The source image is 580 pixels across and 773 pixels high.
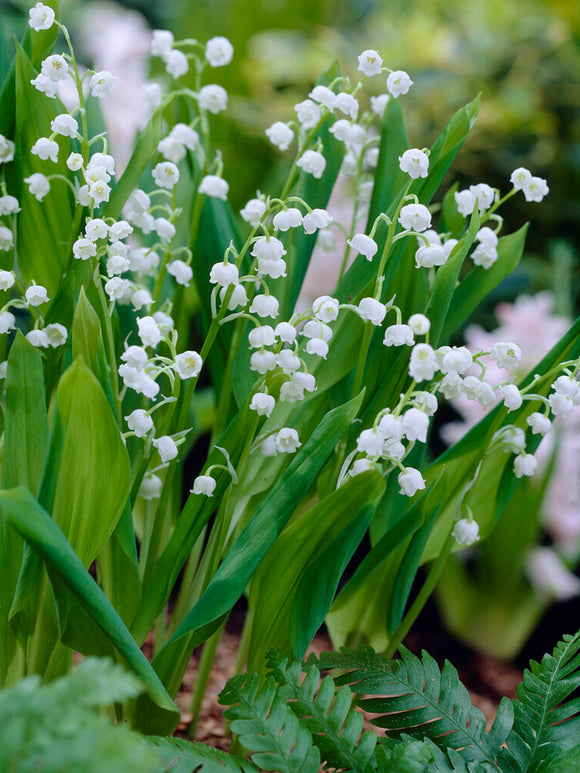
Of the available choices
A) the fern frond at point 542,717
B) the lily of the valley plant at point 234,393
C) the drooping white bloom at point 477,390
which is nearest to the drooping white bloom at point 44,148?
the lily of the valley plant at point 234,393

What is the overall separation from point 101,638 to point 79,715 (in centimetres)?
19

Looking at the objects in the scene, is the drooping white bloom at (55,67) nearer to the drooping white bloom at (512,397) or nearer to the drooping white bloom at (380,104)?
the drooping white bloom at (380,104)

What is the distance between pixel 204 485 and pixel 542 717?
287mm

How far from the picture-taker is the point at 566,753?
1.57 feet

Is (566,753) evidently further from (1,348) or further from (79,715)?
(1,348)

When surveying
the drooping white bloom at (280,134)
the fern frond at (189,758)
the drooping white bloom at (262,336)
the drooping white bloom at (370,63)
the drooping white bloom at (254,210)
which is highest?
the drooping white bloom at (370,63)

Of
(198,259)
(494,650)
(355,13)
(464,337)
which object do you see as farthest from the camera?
(355,13)

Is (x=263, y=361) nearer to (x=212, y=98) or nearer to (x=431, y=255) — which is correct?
(x=431, y=255)

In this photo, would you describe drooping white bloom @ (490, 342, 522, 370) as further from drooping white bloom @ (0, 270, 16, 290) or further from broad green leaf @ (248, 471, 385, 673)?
drooping white bloom @ (0, 270, 16, 290)

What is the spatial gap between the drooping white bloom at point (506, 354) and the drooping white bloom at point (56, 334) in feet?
1.03

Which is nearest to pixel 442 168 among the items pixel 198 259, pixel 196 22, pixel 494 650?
pixel 198 259

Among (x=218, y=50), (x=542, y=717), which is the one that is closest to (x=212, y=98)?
(x=218, y=50)

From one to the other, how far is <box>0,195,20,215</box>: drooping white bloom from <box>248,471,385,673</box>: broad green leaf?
0.32 metres

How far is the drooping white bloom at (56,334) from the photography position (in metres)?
0.56
